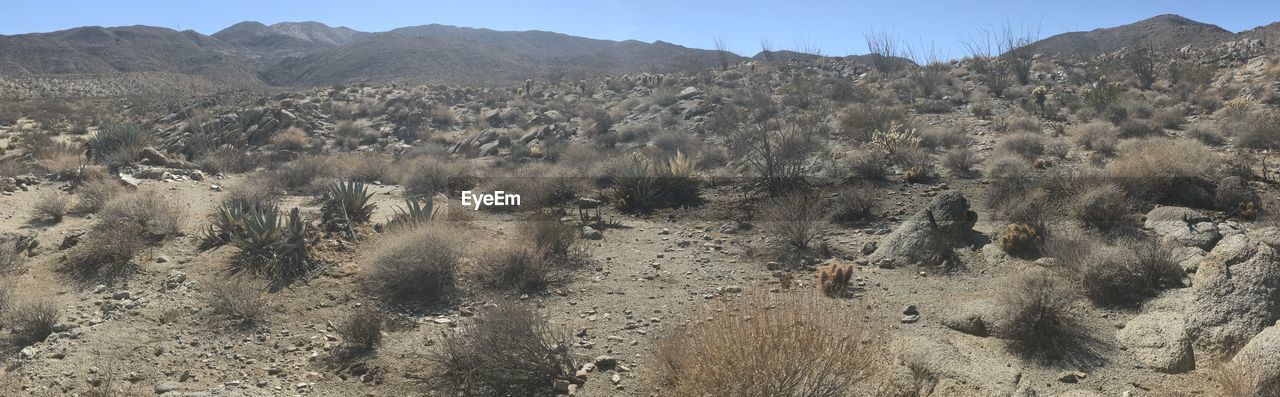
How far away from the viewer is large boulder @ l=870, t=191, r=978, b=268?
739 centimetres

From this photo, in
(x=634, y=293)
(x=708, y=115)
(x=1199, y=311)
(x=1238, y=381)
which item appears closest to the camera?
(x=1238, y=381)

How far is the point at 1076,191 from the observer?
8516 mm

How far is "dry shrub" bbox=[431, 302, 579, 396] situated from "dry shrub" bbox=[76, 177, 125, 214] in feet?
24.3

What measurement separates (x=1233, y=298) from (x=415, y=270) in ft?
22.6

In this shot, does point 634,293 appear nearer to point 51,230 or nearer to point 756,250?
point 756,250

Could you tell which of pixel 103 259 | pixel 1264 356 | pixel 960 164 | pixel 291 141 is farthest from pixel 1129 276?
pixel 291 141

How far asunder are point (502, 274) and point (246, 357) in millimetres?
2396

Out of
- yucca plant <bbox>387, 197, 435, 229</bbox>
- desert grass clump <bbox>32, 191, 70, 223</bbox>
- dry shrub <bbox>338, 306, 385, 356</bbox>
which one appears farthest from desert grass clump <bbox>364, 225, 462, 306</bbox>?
desert grass clump <bbox>32, 191, 70, 223</bbox>

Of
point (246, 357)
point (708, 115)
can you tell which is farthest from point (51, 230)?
point (708, 115)

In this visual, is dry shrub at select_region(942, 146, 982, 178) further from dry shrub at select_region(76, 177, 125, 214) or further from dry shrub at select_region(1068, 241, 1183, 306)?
dry shrub at select_region(76, 177, 125, 214)

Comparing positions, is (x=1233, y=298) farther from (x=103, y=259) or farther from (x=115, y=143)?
(x=115, y=143)

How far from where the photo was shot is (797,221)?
324 inches

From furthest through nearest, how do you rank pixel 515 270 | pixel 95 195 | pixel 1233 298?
pixel 95 195 < pixel 515 270 < pixel 1233 298

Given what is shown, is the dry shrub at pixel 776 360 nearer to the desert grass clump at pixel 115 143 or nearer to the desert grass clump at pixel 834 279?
the desert grass clump at pixel 834 279
